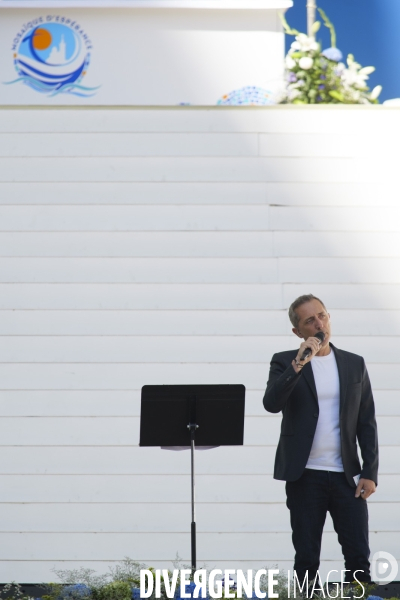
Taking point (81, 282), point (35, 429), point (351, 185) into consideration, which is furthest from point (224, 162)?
point (35, 429)

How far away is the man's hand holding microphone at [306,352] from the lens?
10.6 feet

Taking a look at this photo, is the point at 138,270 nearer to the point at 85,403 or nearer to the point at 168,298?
the point at 168,298

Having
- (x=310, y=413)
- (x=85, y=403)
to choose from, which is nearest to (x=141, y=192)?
(x=85, y=403)

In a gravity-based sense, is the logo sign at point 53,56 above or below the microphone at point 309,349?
above

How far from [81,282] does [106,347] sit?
1.17 ft

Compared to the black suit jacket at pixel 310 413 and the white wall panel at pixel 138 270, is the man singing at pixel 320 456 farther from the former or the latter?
the white wall panel at pixel 138 270

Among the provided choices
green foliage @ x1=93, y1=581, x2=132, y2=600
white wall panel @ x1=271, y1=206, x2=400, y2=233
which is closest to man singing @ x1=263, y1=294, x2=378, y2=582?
green foliage @ x1=93, y1=581, x2=132, y2=600

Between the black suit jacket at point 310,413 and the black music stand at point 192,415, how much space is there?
15cm

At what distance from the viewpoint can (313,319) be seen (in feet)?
11.2

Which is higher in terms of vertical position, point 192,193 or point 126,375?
point 192,193

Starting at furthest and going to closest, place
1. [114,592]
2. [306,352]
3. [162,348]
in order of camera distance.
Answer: [162,348] < [306,352] < [114,592]

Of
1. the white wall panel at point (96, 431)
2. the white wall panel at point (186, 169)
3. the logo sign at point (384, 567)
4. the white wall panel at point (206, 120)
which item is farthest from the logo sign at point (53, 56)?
the logo sign at point (384, 567)

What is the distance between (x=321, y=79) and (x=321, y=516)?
2.70 meters

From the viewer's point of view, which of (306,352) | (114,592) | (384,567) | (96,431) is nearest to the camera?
(114,592)
